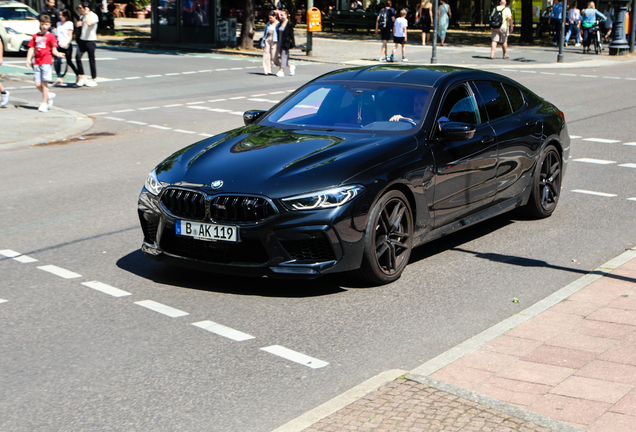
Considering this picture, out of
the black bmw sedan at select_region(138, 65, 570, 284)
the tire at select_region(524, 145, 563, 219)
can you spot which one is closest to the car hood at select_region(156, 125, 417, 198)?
the black bmw sedan at select_region(138, 65, 570, 284)

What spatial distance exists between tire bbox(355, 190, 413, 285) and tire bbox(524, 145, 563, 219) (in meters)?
2.36

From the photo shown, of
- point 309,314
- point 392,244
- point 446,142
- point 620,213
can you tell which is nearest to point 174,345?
point 309,314

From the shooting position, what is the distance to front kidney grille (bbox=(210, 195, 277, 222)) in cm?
577

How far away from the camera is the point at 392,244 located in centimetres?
633

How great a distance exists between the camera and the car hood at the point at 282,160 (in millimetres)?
5859

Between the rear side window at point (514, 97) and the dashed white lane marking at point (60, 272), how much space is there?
442 cm

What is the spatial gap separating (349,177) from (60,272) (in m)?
2.58

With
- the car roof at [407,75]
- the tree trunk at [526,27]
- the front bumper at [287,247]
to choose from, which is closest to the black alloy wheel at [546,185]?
the car roof at [407,75]

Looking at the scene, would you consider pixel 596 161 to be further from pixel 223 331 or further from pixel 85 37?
pixel 85 37

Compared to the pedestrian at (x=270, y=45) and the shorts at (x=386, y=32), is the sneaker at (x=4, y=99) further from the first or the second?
the shorts at (x=386, y=32)

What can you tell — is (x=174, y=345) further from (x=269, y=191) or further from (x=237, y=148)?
(x=237, y=148)

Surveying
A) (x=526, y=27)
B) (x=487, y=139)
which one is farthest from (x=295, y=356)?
(x=526, y=27)

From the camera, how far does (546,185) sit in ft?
28.1

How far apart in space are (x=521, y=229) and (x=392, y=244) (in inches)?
94.6
